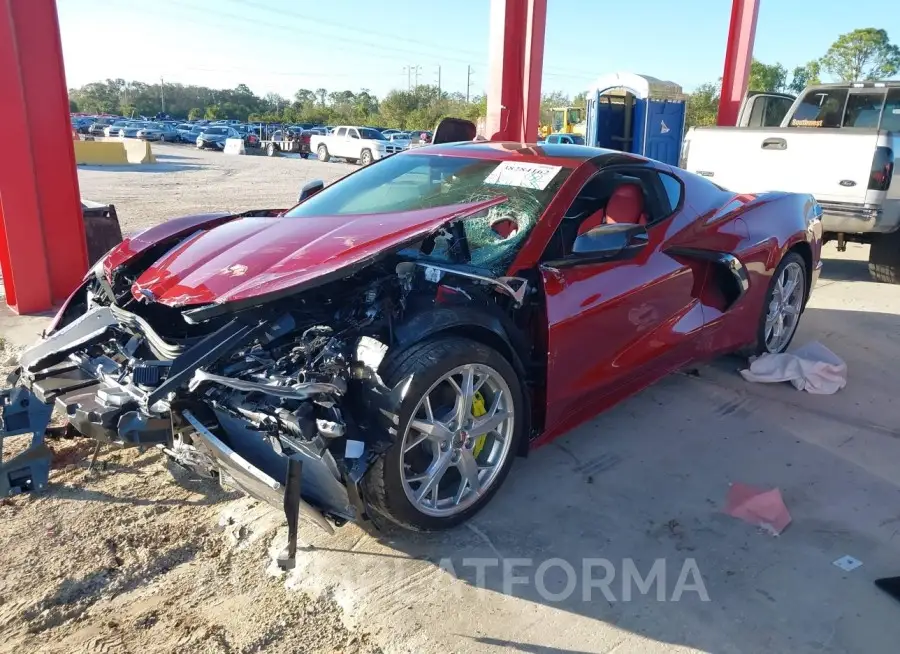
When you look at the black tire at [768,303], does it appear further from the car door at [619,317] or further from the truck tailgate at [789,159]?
the truck tailgate at [789,159]

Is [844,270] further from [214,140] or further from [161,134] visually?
[161,134]

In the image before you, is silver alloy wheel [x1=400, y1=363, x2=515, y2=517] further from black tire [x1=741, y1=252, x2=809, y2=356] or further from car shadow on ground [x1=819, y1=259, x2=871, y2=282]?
car shadow on ground [x1=819, y1=259, x2=871, y2=282]

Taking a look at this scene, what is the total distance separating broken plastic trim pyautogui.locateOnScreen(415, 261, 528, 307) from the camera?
2.79 meters

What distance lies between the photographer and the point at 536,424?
3.15m

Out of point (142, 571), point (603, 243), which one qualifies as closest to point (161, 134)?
point (603, 243)

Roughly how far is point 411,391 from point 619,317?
134 centimetres

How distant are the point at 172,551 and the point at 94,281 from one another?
154cm

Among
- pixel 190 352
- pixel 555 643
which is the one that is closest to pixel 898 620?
pixel 555 643

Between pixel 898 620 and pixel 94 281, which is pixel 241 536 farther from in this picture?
pixel 898 620

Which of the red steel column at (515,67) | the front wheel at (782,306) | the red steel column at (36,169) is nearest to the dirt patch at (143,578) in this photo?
the red steel column at (36,169)

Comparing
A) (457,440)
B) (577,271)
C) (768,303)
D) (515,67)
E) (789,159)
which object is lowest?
(457,440)

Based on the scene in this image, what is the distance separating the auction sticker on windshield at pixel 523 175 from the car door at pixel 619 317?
22 centimetres

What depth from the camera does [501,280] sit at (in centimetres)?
284

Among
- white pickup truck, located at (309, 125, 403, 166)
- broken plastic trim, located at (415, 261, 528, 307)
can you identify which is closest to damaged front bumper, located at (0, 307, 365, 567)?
broken plastic trim, located at (415, 261, 528, 307)
